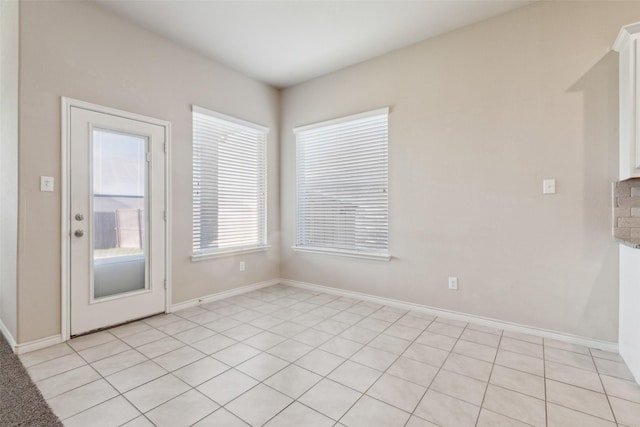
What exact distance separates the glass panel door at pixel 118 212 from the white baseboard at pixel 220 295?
449 mm

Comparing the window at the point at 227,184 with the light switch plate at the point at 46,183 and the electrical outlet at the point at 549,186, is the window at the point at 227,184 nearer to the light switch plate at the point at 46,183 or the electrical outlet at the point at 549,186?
the light switch plate at the point at 46,183

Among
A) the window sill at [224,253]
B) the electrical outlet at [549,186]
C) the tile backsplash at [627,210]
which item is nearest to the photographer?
the tile backsplash at [627,210]

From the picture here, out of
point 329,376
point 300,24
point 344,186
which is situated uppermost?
point 300,24

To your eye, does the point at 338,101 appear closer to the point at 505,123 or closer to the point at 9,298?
the point at 505,123

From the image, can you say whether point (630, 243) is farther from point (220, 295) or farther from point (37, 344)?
point (37, 344)

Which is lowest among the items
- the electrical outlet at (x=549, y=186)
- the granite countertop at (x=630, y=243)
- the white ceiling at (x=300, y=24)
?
the granite countertop at (x=630, y=243)

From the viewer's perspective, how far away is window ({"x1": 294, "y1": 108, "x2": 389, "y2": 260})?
147 inches

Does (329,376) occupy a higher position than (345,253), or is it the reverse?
(345,253)

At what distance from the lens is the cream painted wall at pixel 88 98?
8.11 feet

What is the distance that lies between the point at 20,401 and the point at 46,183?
1608 mm

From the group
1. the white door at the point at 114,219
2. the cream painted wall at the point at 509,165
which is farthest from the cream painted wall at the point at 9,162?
the cream painted wall at the point at 509,165

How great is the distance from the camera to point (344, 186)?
4047 millimetres

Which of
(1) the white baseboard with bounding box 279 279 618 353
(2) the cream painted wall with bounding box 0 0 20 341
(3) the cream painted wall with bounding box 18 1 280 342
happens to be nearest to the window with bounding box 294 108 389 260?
(1) the white baseboard with bounding box 279 279 618 353

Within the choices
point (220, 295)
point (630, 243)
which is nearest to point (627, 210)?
point (630, 243)
